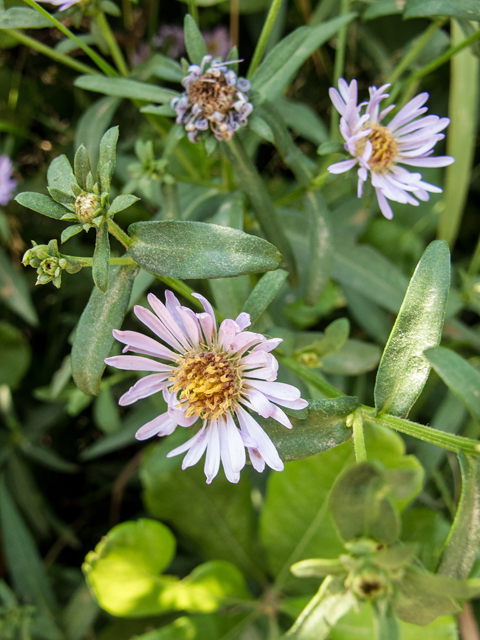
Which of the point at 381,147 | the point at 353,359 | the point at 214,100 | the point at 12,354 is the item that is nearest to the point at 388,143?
the point at 381,147

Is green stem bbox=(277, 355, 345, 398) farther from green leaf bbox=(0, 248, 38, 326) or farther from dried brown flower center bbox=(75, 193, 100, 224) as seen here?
green leaf bbox=(0, 248, 38, 326)

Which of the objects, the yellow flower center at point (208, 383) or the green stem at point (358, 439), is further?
the yellow flower center at point (208, 383)

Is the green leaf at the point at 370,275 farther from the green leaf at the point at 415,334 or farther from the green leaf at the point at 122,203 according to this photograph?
the green leaf at the point at 122,203

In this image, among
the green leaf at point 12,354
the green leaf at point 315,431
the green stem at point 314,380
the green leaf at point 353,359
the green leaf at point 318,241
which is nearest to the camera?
the green leaf at point 315,431

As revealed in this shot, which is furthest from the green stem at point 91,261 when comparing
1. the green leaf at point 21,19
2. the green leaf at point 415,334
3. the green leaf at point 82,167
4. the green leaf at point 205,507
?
the green leaf at point 205,507

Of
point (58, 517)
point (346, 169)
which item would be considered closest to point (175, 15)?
point (346, 169)

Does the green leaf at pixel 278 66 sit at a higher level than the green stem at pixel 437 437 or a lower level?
higher
